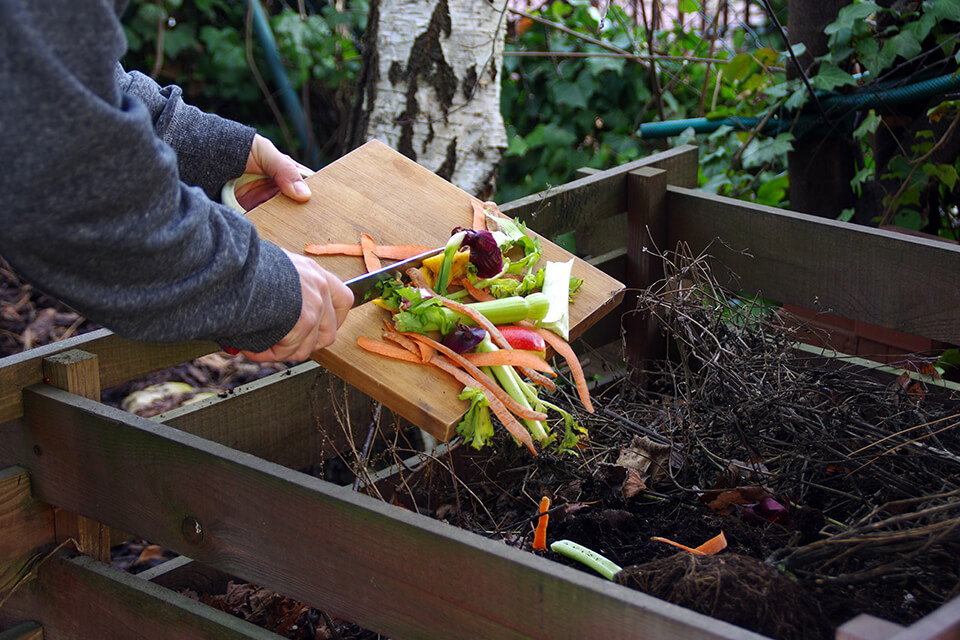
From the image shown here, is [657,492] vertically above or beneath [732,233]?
beneath

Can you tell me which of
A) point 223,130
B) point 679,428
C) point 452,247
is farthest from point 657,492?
point 223,130

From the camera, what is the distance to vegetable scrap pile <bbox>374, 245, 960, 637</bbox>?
190 cm

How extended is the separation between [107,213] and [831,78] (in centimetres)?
306

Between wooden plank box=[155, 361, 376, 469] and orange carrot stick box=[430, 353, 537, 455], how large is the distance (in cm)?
35

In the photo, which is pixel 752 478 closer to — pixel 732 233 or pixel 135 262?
pixel 732 233

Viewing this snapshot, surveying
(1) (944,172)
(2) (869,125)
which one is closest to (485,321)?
(2) (869,125)

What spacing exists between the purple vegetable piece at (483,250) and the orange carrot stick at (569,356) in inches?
6.6

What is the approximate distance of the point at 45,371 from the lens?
1876 mm

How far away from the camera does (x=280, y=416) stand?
2.34 meters

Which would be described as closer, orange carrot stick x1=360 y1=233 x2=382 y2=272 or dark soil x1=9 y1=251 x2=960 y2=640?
dark soil x1=9 y1=251 x2=960 y2=640

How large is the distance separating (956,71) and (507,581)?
2937 millimetres

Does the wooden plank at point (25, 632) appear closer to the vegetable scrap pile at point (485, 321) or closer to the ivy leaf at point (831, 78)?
the vegetable scrap pile at point (485, 321)

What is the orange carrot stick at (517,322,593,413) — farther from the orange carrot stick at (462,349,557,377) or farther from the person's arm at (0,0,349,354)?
the person's arm at (0,0,349,354)

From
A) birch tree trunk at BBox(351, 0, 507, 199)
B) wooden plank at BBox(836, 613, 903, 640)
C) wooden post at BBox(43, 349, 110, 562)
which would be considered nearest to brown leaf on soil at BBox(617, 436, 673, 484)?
wooden plank at BBox(836, 613, 903, 640)
